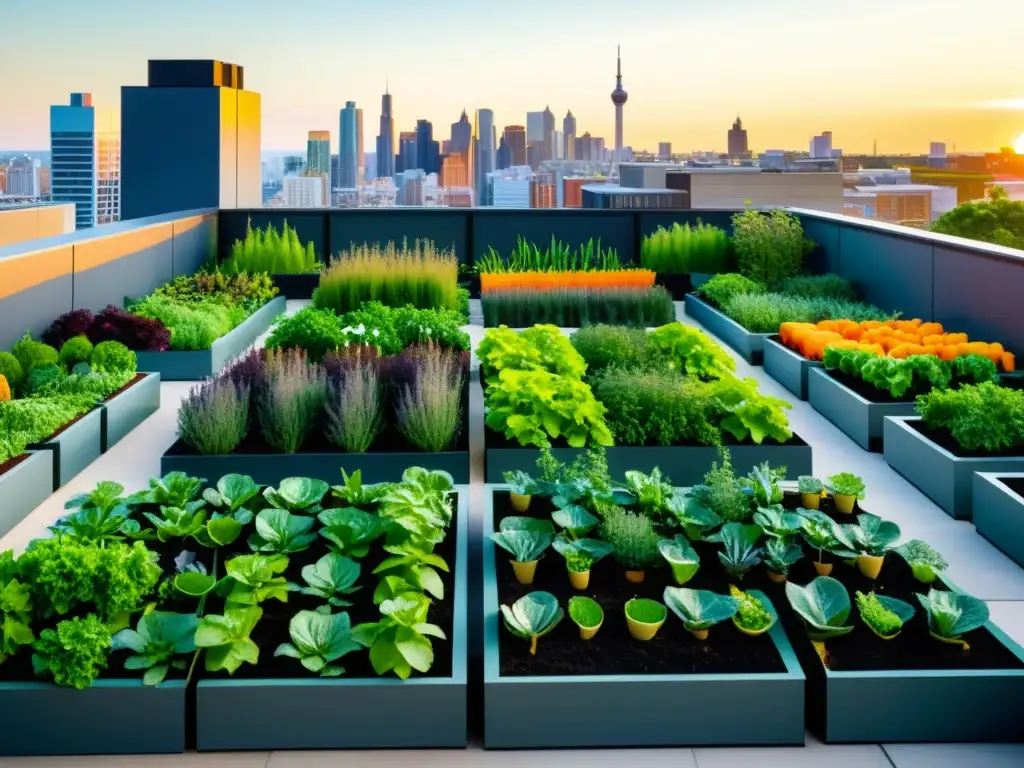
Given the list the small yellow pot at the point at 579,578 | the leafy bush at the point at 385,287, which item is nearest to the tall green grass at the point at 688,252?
the leafy bush at the point at 385,287

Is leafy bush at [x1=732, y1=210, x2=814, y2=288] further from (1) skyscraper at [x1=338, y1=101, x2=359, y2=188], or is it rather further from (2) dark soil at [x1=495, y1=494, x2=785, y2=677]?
(1) skyscraper at [x1=338, y1=101, x2=359, y2=188]

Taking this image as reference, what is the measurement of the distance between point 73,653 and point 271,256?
9.18 m

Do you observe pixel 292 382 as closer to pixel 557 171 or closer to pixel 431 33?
pixel 431 33

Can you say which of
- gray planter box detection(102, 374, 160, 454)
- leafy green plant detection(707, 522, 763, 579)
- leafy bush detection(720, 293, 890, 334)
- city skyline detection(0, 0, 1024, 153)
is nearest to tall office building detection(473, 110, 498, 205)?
city skyline detection(0, 0, 1024, 153)

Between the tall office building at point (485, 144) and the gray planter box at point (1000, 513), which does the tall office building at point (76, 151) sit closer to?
the tall office building at point (485, 144)

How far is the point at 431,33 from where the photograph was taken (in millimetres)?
25078

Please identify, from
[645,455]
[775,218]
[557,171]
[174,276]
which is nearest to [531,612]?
[645,455]

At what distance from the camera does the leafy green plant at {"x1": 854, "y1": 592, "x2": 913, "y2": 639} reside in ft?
10.0

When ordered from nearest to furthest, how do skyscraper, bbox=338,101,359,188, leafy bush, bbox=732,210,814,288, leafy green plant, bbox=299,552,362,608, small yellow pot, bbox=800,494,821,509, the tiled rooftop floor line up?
1. the tiled rooftop floor
2. leafy green plant, bbox=299,552,362,608
3. small yellow pot, bbox=800,494,821,509
4. leafy bush, bbox=732,210,814,288
5. skyscraper, bbox=338,101,359,188

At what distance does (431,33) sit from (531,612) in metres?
23.8

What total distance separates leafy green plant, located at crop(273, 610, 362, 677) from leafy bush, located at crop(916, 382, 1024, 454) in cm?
320

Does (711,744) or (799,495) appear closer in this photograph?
A: (711,744)

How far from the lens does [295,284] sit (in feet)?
37.7

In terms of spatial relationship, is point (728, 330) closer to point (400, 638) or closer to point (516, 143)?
point (400, 638)
